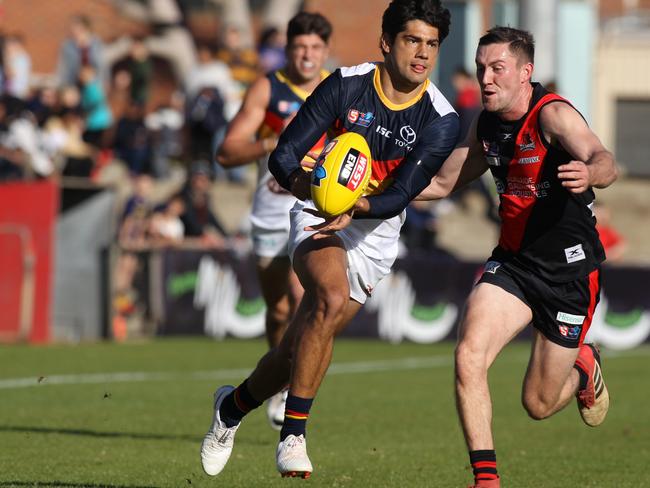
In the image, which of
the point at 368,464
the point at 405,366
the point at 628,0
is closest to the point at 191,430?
the point at 368,464

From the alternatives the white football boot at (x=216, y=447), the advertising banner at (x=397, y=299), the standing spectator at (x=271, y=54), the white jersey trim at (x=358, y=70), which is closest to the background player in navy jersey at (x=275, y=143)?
the white jersey trim at (x=358, y=70)

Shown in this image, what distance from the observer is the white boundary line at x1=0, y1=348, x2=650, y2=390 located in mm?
13008

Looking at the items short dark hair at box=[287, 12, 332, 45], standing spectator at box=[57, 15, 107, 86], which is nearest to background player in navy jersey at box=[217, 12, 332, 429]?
short dark hair at box=[287, 12, 332, 45]

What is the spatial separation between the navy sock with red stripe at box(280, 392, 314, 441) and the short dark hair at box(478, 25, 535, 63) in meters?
2.06

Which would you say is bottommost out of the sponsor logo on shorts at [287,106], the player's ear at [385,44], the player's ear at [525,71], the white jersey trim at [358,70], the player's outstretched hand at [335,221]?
the player's outstretched hand at [335,221]

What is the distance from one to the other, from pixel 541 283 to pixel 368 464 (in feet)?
5.98

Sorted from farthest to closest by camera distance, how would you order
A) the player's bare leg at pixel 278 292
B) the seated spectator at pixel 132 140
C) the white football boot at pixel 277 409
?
1. the seated spectator at pixel 132 140
2. the player's bare leg at pixel 278 292
3. the white football boot at pixel 277 409

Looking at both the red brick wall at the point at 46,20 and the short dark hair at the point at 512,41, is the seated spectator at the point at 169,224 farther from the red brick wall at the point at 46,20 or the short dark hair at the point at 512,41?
the red brick wall at the point at 46,20

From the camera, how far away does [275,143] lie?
967cm

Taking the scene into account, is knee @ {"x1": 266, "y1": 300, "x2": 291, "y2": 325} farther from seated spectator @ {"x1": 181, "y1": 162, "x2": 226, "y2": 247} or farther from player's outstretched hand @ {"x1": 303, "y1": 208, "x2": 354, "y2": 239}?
seated spectator @ {"x1": 181, "y1": 162, "x2": 226, "y2": 247}

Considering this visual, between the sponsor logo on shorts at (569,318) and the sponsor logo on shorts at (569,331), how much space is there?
3 cm

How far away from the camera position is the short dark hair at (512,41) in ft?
23.6

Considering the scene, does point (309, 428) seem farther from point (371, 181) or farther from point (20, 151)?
point (20, 151)

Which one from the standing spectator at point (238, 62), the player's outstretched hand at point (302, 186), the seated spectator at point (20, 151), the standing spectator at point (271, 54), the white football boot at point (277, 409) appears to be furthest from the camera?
the standing spectator at point (238, 62)
